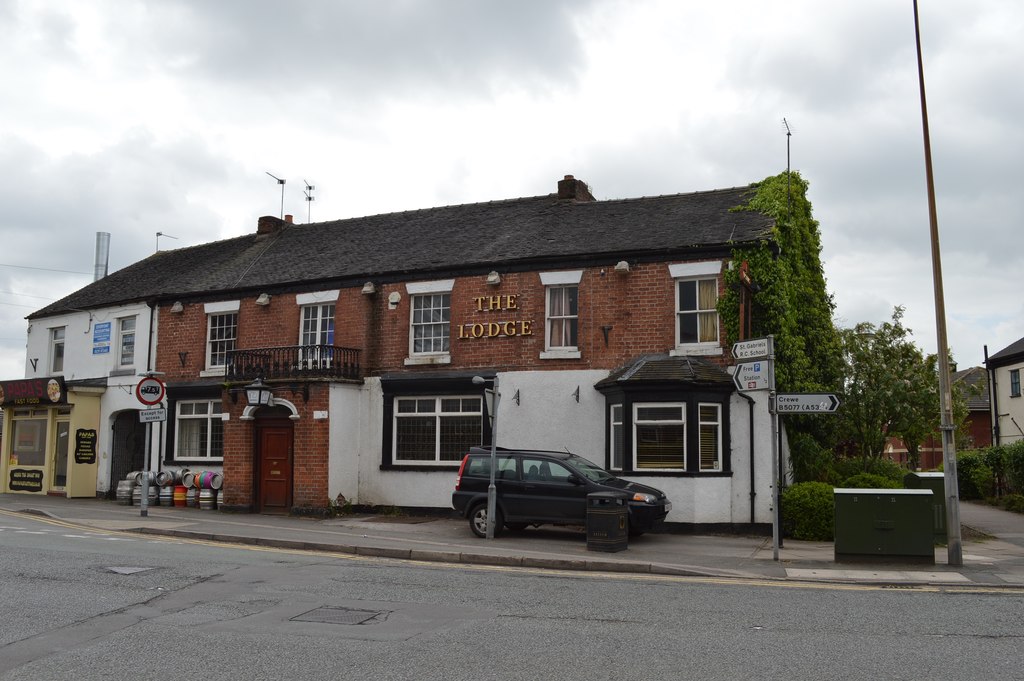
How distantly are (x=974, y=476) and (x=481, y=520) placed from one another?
19.9m

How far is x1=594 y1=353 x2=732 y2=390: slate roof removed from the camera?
17.8 m

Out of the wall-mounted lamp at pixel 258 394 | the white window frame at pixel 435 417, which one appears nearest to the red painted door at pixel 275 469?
the wall-mounted lamp at pixel 258 394

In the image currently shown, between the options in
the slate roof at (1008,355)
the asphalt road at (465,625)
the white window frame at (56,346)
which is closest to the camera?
the asphalt road at (465,625)

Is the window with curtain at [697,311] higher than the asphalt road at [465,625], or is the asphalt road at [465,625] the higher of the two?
the window with curtain at [697,311]

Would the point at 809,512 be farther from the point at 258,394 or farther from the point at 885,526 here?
the point at 258,394

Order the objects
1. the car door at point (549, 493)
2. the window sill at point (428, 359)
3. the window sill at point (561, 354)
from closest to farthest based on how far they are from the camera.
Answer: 1. the car door at point (549, 493)
2. the window sill at point (561, 354)
3. the window sill at point (428, 359)

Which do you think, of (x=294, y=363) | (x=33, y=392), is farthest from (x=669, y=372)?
(x=33, y=392)

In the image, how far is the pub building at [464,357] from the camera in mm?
18109

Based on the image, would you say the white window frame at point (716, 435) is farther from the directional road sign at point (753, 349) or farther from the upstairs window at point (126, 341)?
the upstairs window at point (126, 341)

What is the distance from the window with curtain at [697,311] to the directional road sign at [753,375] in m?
4.79

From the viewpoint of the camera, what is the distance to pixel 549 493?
16.3 m

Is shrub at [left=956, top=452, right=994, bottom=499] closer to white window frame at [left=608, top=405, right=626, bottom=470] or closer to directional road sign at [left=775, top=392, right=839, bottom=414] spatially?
white window frame at [left=608, top=405, right=626, bottom=470]

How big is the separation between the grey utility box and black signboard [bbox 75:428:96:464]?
22354 millimetres

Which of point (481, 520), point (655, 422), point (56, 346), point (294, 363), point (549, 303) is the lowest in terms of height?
point (481, 520)
